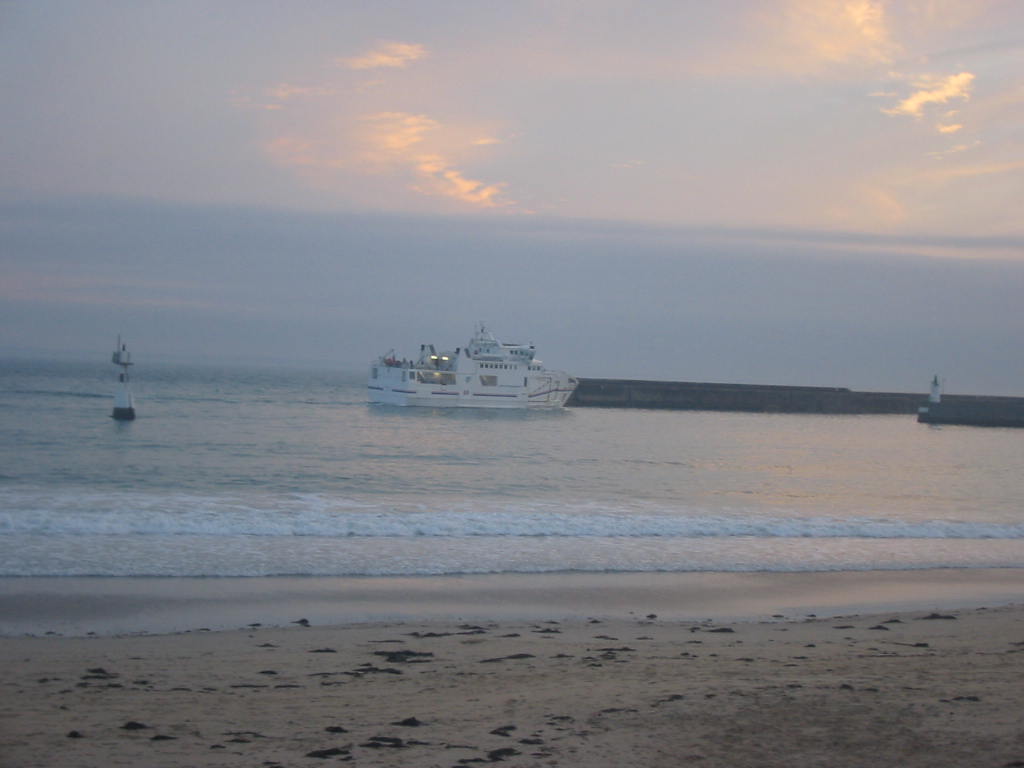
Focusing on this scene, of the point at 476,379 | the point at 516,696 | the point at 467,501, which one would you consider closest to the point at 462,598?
the point at 516,696

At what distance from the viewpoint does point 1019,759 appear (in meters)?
5.13

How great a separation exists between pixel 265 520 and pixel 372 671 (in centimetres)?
900

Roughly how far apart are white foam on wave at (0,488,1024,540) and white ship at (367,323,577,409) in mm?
37020

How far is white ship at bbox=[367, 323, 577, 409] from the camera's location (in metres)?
56.6

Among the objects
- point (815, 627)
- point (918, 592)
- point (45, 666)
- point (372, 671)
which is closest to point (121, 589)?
point (45, 666)

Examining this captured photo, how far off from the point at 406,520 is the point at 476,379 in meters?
40.4

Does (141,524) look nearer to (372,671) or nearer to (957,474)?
(372,671)

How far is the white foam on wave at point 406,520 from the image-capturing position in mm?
14992

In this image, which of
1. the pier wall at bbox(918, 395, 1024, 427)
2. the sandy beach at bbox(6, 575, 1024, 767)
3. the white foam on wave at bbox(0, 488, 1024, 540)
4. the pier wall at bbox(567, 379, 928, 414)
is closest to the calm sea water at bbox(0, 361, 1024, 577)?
the white foam on wave at bbox(0, 488, 1024, 540)

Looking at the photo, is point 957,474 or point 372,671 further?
point 957,474

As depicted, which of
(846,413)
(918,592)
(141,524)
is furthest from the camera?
(846,413)

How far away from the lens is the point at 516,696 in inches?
262

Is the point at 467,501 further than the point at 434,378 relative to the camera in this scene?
No

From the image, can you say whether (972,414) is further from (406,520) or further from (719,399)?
(406,520)
